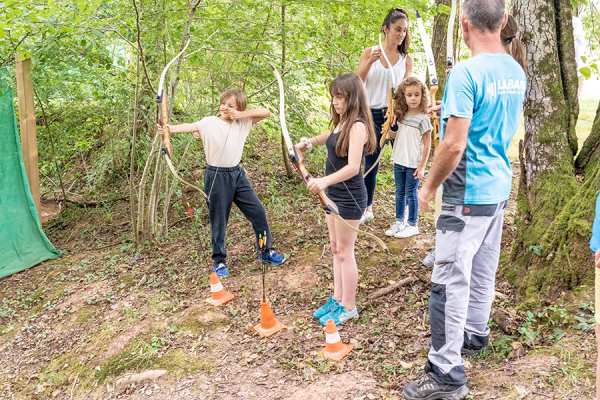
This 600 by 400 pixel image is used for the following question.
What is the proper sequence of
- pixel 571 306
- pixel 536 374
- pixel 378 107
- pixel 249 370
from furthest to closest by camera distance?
1. pixel 378 107
2. pixel 249 370
3. pixel 571 306
4. pixel 536 374

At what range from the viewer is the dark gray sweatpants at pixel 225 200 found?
391 centimetres

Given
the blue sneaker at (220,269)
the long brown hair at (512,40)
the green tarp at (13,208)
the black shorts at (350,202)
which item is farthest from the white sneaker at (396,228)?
the green tarp at (13,208)

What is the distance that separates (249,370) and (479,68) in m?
2.20

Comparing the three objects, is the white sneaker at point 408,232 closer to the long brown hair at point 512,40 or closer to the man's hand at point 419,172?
the man's hand at point 419,172

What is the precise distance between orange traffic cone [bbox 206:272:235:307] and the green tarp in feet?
8.91

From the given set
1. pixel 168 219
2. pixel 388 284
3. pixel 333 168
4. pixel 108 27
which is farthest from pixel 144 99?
pixel 388 284

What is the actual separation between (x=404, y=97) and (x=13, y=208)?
4.38 meters

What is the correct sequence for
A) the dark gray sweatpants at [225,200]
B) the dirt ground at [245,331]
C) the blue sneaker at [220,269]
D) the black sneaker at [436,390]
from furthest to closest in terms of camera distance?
the blue sneaker at [220,269], the dark gray sweatpants at [225,200], the dirt ground at [245,331], the black sneaker at [436,390]

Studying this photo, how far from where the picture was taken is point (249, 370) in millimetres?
2846

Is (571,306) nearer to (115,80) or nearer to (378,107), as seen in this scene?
(378,107)

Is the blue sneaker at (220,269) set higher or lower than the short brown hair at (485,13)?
lower

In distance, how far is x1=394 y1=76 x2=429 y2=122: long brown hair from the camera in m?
3.66

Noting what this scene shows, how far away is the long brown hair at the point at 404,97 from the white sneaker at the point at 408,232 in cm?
105

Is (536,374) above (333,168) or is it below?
below
